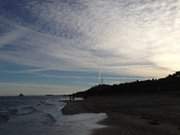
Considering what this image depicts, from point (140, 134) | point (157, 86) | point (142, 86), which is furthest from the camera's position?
point (142, 86)

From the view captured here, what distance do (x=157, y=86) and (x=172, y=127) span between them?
71301 mm

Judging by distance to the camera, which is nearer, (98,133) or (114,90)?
(98,133)

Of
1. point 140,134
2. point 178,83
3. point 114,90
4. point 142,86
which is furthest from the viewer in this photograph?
point 114,90

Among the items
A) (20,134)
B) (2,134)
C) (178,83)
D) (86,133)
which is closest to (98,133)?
(86,133)

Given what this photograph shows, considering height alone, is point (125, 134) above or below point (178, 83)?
below

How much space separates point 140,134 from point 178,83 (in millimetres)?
67404

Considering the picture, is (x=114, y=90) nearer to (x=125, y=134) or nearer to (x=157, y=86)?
(x=157, y=86)

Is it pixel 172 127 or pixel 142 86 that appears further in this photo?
pixel 142 86

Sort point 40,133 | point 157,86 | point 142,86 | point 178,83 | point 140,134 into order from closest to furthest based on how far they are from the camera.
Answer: point 140,134 → point 40,133 → point 178,83 → point 157,86 → point 142,86

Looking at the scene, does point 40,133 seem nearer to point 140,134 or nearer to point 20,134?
point 20,134

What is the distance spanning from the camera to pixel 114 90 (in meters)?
119

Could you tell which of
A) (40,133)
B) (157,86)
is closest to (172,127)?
(40,133)

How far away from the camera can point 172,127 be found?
2225 centimetres

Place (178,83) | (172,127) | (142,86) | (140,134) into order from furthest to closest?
(142,86), (178,83), (172,127), (140,134)
